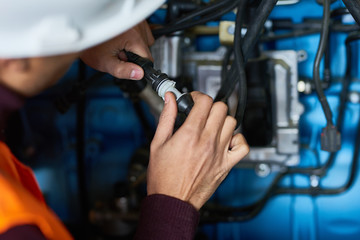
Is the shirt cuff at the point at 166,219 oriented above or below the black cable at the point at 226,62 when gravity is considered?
below

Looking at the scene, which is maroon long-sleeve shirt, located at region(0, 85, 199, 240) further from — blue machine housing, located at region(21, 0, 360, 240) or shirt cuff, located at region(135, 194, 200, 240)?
blue machine housing, located at region(21, 0, 360, 240)

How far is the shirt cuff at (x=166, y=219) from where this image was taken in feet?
2.30

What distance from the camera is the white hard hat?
615 millimetres

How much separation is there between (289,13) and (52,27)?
0.72 metres

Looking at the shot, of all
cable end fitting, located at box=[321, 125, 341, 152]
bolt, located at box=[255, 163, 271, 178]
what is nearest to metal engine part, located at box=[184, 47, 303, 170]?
bolt, located at box=[255, 163, 271, 178]

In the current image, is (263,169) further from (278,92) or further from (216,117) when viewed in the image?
(216,117)

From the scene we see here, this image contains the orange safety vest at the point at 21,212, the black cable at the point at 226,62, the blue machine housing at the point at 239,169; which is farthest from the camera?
the blue machine housing at the point at 239,169

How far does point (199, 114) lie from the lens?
729mm

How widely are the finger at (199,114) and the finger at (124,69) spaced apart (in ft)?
0.47

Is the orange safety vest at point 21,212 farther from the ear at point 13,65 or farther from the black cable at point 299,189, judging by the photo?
the black cable at point 299,189

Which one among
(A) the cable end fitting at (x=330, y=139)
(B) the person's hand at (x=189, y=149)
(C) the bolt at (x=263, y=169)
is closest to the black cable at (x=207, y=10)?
(B) the person's hand at (x=189, y=149)

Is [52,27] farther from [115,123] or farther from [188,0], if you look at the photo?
[115,123]

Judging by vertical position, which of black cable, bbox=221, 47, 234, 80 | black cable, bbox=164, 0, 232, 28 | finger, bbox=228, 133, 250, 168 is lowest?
finger, bbox=228, 133, 250, 168

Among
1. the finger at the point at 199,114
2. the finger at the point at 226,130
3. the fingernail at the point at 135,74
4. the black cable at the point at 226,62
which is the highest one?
the black cable at the point at 226,62
